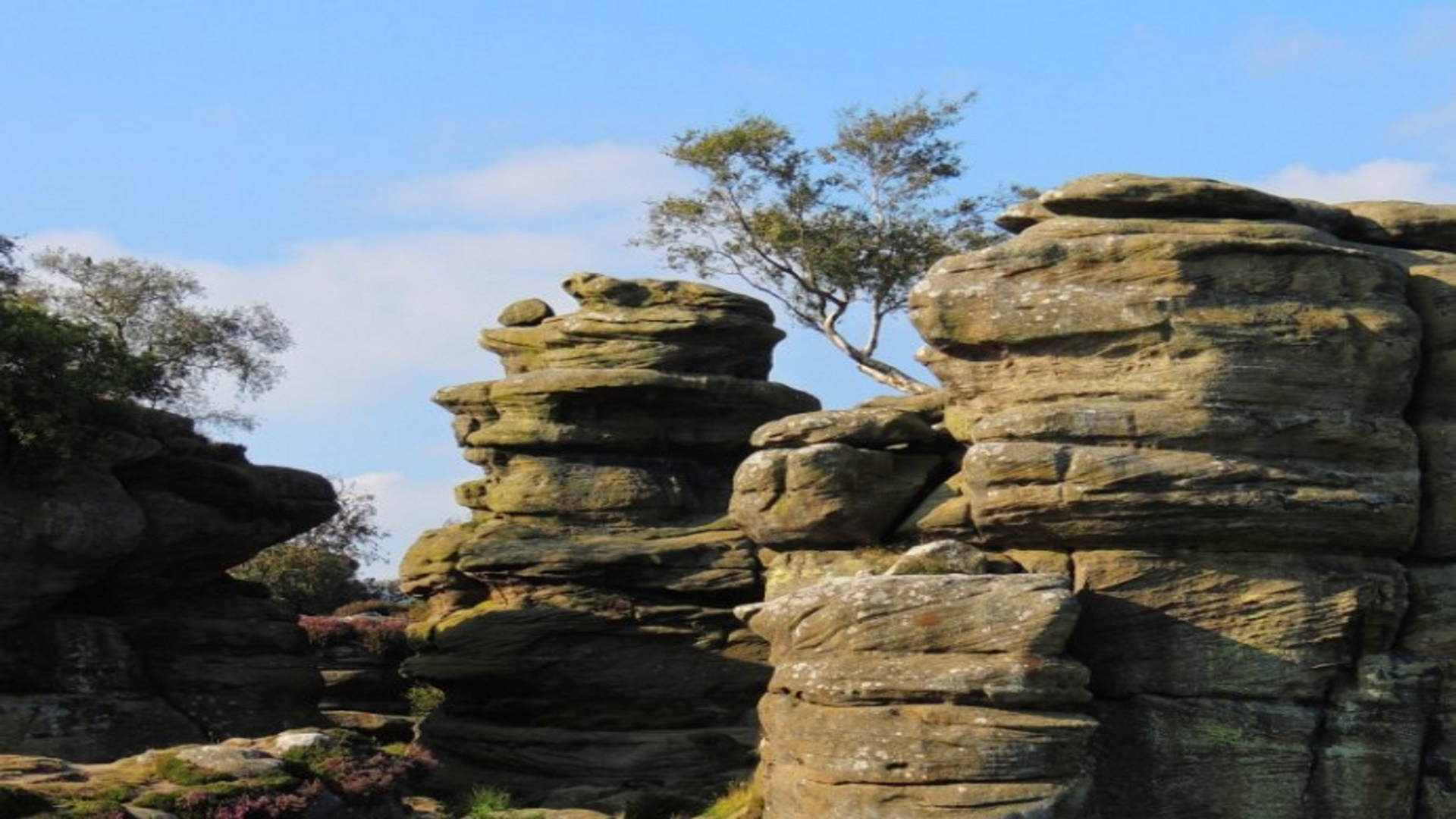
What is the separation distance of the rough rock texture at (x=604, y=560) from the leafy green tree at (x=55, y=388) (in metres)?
8.18

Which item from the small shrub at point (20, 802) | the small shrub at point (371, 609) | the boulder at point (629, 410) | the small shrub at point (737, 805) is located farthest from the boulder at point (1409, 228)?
the small shrub at point (371, 609)

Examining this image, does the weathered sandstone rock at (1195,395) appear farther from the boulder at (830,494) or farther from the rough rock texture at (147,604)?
the rough rock texture at (147,604)

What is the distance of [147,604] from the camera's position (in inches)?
1794

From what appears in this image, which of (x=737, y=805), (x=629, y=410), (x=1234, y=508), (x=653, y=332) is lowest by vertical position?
(x=737, y=805)

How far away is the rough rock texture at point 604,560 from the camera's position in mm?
41062

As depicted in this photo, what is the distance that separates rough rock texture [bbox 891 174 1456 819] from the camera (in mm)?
28938

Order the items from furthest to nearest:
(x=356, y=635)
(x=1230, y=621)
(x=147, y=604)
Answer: (x=356, y=635), (x=147, y=604), (x=1230, y=621)

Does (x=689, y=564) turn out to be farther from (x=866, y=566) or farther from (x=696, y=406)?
(x=866, y=566)

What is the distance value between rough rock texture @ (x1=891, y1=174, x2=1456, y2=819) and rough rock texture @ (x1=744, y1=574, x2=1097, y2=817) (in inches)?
87.3

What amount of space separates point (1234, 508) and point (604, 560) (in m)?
16.8

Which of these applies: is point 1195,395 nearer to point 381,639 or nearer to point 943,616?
point 943,616

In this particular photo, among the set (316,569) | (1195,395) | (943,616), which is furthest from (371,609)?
(1195,395)

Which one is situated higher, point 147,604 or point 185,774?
point 147,604

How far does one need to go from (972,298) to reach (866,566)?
16.8 ft
